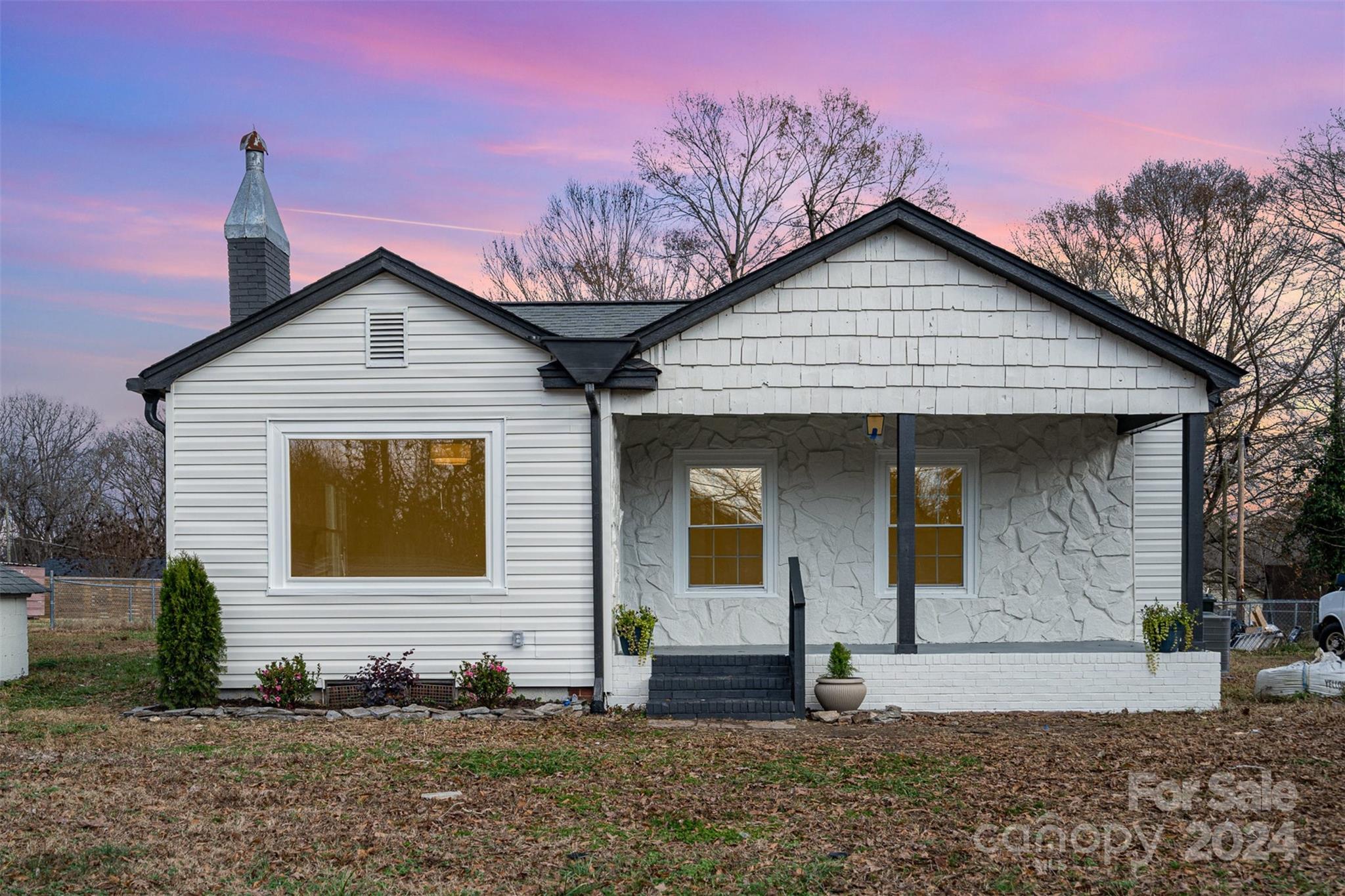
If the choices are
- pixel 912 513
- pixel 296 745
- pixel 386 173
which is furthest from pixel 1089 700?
pixel 386 173

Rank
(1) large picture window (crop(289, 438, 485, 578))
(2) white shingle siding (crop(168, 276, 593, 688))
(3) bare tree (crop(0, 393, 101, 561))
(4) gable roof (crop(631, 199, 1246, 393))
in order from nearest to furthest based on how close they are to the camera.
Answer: (4) gable roof (crop(631, 199, 1246, 393)) → (2) white shingle siding (crop(168, 276, 593, 688)) → (1) large picture window (crop(289, 438, 485, 578)) → (3) bare tree (crop(0, 393, 101, 561))

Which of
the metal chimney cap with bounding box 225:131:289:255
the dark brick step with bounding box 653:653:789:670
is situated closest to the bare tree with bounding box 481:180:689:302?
the metal chimney cap with bounding box 225:131:289:255

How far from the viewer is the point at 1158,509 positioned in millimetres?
12156

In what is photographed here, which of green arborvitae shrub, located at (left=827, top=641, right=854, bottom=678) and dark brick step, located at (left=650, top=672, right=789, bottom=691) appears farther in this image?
dark brick step, located at (left=650, top=672, right=789, bottom=691)

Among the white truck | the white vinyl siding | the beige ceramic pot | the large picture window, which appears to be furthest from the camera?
the white truck

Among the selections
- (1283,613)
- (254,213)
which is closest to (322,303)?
(254,213)

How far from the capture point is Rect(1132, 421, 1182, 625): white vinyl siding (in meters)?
12.1

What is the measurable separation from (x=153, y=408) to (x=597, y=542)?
4.56 metres

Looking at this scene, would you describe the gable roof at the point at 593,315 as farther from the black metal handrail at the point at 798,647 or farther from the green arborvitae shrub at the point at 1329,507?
the green arborvitae shrub at the point at 1329,507

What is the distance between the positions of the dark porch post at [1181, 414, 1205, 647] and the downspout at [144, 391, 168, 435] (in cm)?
972

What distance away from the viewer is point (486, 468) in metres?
9.89

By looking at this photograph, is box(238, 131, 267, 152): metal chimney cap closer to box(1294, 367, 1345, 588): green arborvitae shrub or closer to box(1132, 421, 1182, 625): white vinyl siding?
box(1132, 421, 1182, 625): white vinyl siding

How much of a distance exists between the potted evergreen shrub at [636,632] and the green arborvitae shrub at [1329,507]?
16153 millimetres

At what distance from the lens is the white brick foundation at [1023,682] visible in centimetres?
962
